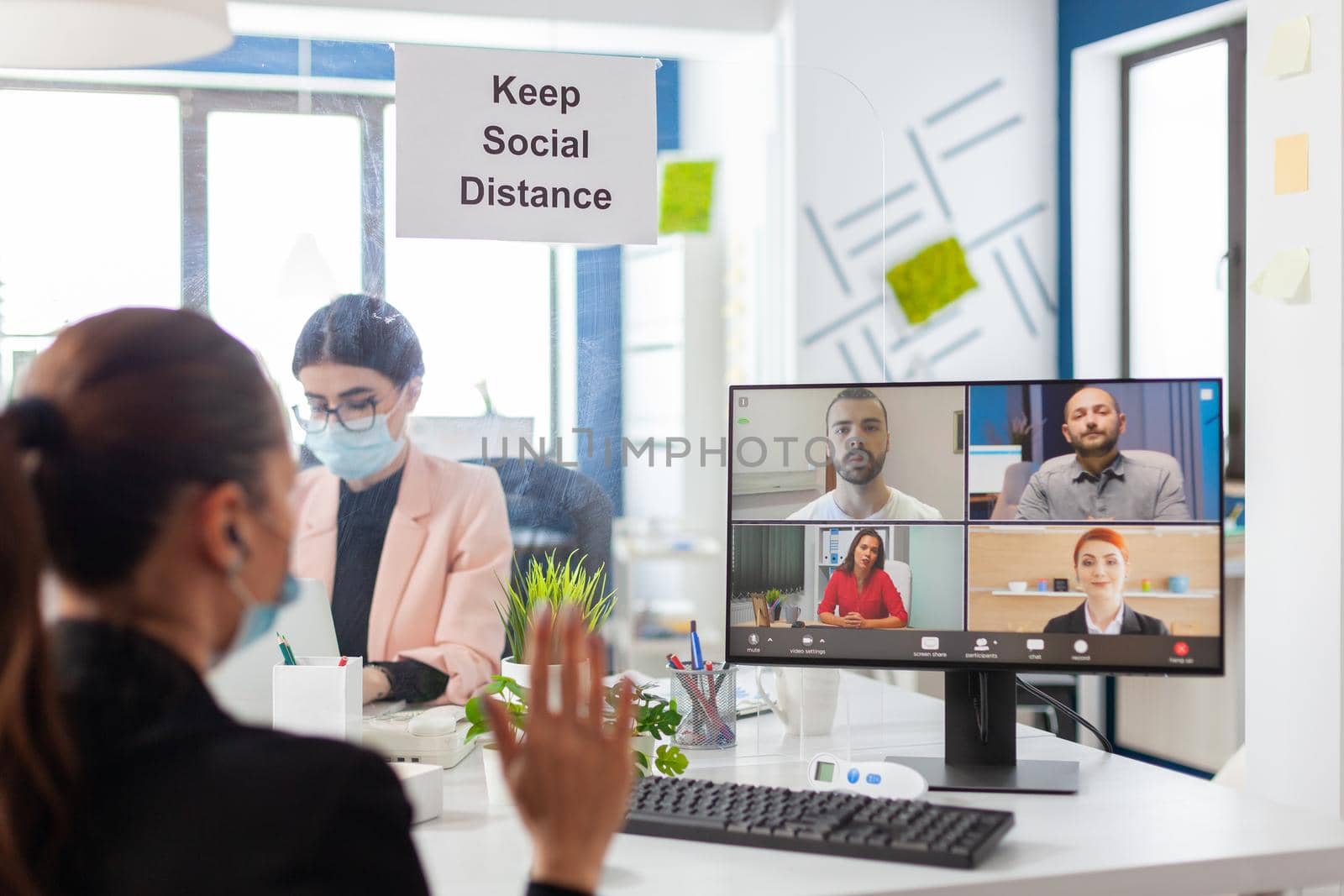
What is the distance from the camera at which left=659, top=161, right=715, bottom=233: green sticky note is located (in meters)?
2.00

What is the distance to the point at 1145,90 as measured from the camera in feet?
13.0

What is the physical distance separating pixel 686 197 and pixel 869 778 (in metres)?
0.93

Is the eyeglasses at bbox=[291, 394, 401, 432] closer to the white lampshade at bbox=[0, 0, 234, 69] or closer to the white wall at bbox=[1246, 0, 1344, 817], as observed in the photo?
the white lampshade at bbox=[0, 0, 234, 69]

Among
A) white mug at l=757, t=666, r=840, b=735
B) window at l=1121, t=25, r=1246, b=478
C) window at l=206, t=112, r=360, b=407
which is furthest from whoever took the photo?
window at l=1121, t=25, r=1246, b=478

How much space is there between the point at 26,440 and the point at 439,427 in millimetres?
1126

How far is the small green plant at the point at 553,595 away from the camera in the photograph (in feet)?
6.20

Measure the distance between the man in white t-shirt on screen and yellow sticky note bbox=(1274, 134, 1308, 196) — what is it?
67cm

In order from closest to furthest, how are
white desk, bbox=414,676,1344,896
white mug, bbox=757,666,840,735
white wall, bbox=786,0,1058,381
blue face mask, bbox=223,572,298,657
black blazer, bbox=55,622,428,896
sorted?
black blazer, bbox=55,622,428,896 < blue face mask, bbox=223,572,298,657 < white desk, bbox=414,676,1344,896 < white mug, bbox=757,666,840,735 < white wall, bbox=786,0,1058,381

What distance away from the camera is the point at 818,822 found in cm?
137

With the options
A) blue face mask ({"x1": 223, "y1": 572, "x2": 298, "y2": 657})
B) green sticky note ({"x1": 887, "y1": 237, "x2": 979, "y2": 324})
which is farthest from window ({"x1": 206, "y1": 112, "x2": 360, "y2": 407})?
green sticky note ({"x1": 887, "y1": 237, "x2": 979, "y2": 324})

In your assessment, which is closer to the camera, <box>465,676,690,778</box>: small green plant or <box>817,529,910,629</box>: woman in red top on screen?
<box>465,676,690,778</box>: small green plant

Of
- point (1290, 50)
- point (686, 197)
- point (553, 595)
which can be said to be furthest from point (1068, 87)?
point (553, 595)

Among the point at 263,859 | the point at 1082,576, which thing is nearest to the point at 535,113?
the point at 1082,576

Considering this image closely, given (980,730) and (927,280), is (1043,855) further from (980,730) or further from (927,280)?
(927,280)
